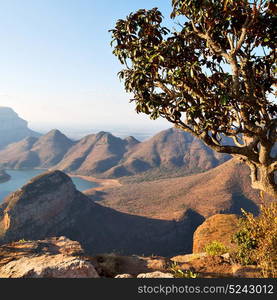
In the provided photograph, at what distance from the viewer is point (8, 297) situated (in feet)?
23.2

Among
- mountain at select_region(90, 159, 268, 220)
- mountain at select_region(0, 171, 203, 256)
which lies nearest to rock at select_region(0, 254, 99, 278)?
mountain at select_region(0, 171, 203, 256)

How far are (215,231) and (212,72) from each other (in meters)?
23.7

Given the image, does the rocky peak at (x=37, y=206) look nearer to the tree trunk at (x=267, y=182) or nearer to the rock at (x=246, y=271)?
the rock at (x=246, y=271)

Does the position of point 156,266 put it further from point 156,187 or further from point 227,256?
point 156,187

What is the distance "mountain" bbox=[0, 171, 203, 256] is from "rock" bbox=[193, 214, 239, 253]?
74263 millimetres

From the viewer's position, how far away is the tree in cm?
1251

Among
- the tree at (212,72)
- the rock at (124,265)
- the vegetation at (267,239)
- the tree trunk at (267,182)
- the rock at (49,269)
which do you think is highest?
the tree at (212,72)

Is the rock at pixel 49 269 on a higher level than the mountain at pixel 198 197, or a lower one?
higher

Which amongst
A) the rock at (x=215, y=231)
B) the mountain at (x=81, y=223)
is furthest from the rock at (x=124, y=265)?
the mountain at (x=81, y=223)

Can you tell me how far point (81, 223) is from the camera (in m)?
116

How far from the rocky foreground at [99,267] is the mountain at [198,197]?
115858 mm

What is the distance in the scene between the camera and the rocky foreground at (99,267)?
9.28 m

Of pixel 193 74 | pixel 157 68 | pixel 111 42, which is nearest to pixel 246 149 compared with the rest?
pixel 193 74

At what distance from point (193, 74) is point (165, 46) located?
2.36 metres
